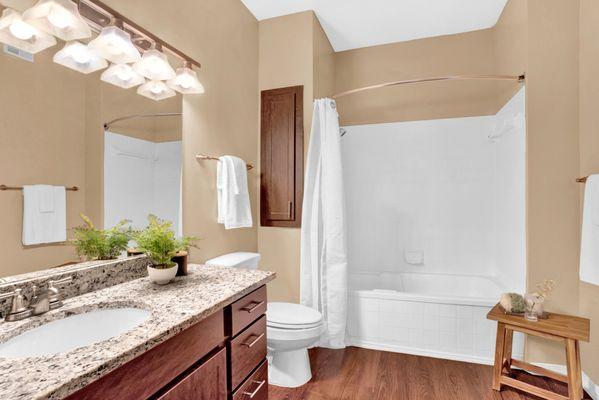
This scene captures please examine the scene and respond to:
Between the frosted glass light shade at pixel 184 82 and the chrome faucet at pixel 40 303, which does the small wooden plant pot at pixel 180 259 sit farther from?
the frosted glass light shade at pixel 184 82

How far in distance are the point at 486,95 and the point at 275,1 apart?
2.11m

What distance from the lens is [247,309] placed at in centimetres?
124

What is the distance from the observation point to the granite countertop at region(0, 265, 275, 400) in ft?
1.92

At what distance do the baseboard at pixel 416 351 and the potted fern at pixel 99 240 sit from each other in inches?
75.7

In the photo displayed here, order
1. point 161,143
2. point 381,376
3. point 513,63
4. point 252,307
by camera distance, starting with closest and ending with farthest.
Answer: point 252,307 → point 161,143 → point 381,376 → point 513,63

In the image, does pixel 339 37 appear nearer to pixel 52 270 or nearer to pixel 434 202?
pixel 434 202

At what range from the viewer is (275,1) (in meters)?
2.46

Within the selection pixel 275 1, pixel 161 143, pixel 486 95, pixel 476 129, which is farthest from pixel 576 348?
pixel 275 1

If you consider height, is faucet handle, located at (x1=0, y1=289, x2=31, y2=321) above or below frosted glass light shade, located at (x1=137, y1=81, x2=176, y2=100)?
below

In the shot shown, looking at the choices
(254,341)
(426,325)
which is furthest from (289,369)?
(426,325)

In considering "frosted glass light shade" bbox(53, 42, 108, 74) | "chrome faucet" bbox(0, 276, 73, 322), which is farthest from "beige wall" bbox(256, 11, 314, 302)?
"chrome faucet" bbox(0, 276, 73, 322)

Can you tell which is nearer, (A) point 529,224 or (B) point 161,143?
(B) point 161,143

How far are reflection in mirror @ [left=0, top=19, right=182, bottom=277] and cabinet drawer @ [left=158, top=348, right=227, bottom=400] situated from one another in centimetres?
66

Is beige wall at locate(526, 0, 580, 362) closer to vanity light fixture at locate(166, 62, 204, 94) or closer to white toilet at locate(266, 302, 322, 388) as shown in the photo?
white toilet at locate(266, 302, 322, 388)
